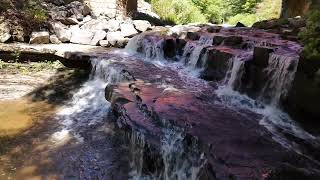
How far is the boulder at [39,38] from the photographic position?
1128 cm

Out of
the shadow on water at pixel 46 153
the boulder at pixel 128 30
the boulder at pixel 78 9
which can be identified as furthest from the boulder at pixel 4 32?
the shadow on water at pixel 46 153

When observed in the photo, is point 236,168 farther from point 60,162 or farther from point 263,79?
point 263,79

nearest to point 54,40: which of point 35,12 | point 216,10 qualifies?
point 35,12

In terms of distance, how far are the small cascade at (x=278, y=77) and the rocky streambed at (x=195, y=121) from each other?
0.06ft

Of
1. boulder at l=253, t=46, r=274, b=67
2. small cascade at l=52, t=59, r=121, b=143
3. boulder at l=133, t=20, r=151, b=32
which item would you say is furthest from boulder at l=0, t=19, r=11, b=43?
boulder at l=253, t=46, r=274, b=67

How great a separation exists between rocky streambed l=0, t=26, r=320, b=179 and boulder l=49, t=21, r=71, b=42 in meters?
3.10

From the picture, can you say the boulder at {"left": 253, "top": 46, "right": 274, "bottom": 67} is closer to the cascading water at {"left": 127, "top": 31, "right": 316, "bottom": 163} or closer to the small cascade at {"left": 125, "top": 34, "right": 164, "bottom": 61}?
the cascading water at {"left": 127, "top": 31, "right": 316, "bottom": 163}

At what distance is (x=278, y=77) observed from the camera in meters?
6.56

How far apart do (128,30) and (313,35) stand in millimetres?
8405

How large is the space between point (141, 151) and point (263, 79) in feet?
10.4

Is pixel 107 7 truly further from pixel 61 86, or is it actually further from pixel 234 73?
pixel 234 73

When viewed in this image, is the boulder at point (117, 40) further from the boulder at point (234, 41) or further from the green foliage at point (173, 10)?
the green foliage at point (173, 10)

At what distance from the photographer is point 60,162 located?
522cm

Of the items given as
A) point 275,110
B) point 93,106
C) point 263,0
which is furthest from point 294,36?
point 263,0
